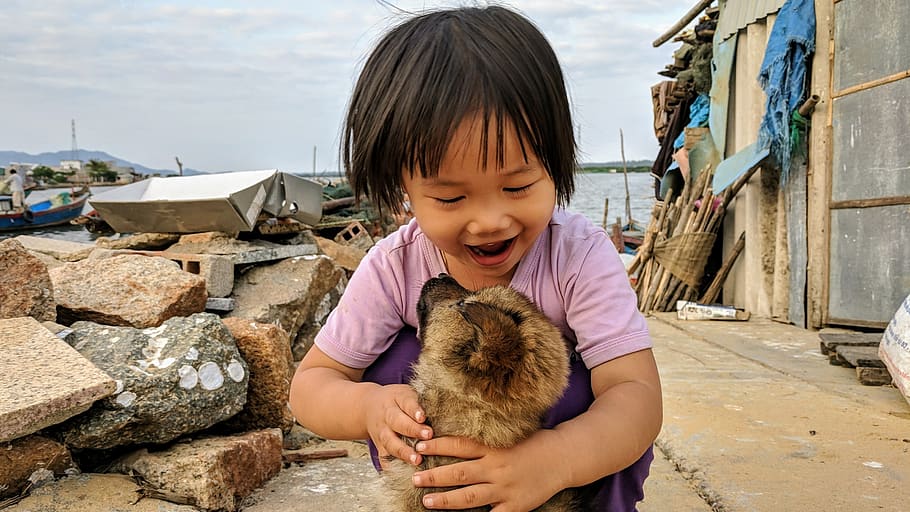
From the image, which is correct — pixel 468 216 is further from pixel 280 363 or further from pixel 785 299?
pixel 785 299

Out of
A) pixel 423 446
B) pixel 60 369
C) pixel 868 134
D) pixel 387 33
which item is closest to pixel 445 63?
pixel 387 33

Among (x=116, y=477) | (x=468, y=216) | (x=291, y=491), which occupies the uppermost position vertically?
(x=468, y=216)

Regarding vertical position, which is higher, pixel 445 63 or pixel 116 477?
pixel 445 63

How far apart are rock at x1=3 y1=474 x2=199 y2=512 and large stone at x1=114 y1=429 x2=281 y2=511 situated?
0.08 metres

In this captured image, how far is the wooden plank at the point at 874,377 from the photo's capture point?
15.1ft

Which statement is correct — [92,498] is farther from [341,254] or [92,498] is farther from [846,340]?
[846,340]

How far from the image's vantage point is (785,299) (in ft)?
24.6

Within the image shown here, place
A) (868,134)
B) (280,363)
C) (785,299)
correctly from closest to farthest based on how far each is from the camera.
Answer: (280,363)
(868,134)
(785,299)

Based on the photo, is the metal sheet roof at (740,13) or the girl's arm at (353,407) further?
the metal sheet roof at (740,13)

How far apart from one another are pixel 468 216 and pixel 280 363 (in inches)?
92.9

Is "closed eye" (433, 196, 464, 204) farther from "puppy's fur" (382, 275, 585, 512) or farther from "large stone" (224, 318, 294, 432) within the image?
"large stone" (224, 318, 294, 432)

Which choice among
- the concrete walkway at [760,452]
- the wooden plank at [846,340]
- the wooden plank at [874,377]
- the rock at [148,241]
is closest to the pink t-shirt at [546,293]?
the concrete walkway at [760,452]

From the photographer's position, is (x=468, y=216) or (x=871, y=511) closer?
(x=468, y=216)

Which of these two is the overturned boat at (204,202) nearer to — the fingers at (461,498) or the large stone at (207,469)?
the large stone at (207,469)
